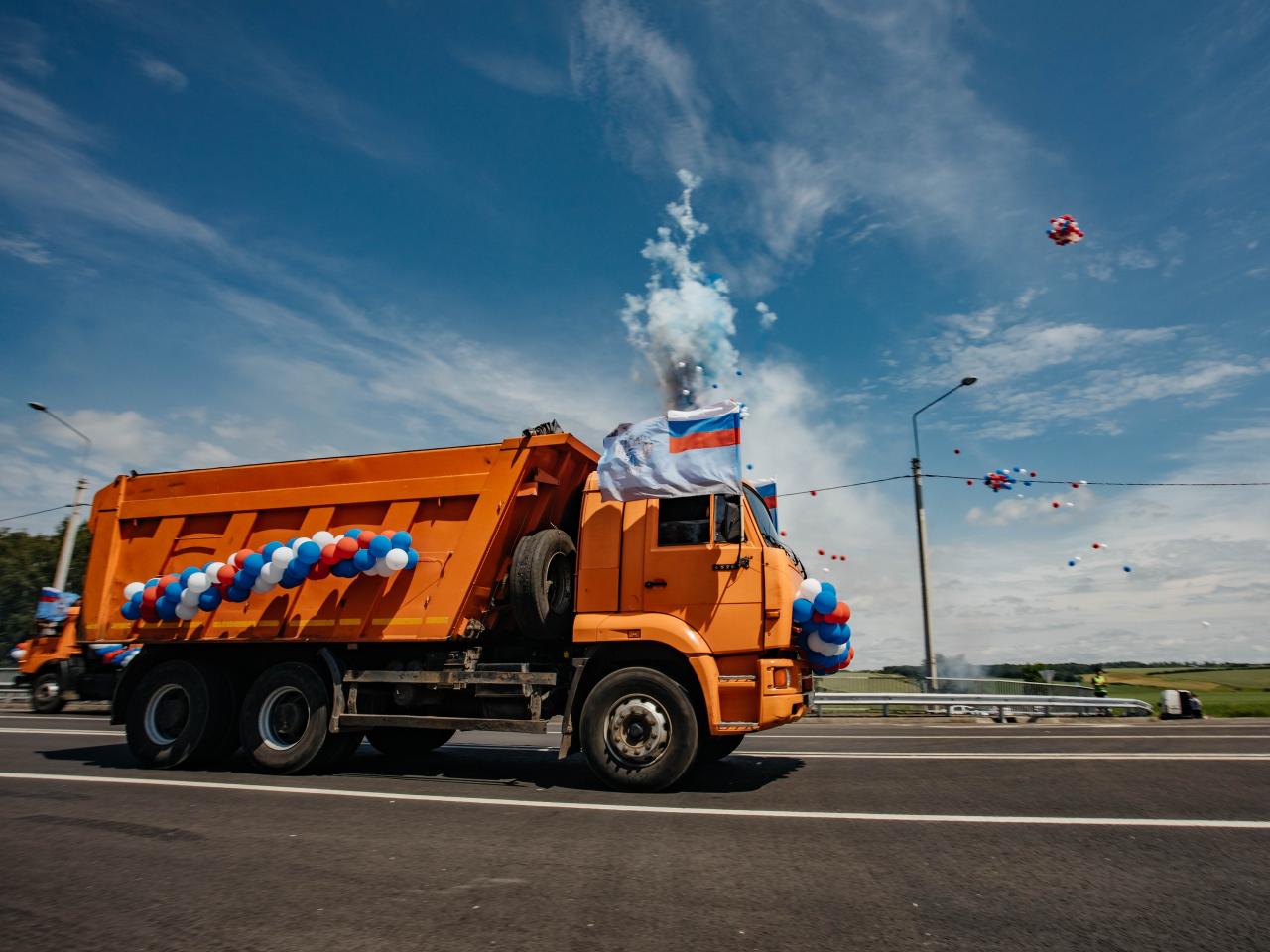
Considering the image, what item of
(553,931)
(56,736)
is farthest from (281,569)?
(56,736)

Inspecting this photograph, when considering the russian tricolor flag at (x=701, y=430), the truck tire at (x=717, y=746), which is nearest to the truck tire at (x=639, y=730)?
the truck tire at (x=717, y=746)

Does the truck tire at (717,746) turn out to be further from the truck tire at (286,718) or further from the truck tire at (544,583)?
the truck tire at (286,718)

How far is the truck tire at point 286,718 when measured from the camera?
776cm

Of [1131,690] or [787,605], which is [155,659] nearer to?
[787,605]

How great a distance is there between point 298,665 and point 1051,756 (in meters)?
8.31

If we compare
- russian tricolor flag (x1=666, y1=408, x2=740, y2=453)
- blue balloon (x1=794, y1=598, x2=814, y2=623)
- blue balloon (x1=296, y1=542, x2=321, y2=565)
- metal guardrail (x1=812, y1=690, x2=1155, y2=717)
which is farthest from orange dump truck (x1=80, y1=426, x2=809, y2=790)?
metal guardrail (x1=812, y1=690, x2=1155, y2=717)

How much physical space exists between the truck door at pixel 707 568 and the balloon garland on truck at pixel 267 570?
250 cm

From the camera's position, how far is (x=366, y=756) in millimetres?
9703

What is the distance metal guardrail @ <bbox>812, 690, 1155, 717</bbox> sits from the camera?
15750mm

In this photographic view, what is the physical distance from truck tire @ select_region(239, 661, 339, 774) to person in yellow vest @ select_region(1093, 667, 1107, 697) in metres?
18.9

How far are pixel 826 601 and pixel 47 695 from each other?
18276 millimetres

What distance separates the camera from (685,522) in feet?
23.6

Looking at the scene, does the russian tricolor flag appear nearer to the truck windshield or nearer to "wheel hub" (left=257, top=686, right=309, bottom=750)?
the truck windshield

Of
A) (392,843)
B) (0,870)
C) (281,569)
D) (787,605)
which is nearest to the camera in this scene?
(0,870)
